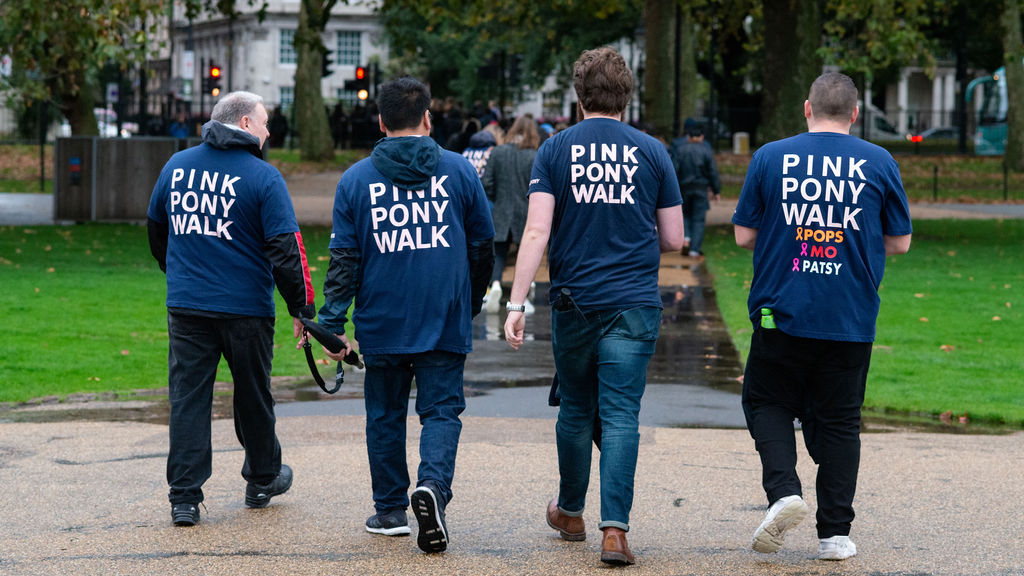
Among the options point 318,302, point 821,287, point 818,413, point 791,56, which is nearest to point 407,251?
point 821,287

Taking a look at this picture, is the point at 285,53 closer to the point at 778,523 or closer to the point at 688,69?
the point at 688,69

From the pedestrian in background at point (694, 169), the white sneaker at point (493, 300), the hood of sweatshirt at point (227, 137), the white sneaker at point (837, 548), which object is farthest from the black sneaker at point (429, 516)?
the pedestrian in background at point (694, 169)

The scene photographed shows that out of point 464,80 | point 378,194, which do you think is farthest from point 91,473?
point 464,80

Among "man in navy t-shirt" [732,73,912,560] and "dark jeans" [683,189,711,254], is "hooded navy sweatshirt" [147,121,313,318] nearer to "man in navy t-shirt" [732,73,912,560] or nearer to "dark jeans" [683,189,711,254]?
"man in navy t-shirt" [732,73,912,560]

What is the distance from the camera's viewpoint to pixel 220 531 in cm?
545

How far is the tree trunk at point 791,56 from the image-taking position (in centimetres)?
2383

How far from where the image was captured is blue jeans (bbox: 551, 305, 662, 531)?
16.6ft

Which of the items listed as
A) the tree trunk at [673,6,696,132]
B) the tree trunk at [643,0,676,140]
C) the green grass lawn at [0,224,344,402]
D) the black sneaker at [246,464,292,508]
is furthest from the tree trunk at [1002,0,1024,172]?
the black sneaker at [246,464,292,508]

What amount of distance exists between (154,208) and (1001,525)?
3562 mm

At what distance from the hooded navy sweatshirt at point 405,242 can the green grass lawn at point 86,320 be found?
14.0 feet

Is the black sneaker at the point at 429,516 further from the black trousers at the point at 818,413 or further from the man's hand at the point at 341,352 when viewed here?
the black trousers at the point at 818,413

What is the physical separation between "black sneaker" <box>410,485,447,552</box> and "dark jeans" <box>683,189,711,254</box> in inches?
488

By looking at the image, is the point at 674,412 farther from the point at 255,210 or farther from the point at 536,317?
the point at 536,317

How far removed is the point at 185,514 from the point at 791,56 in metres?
20.4
